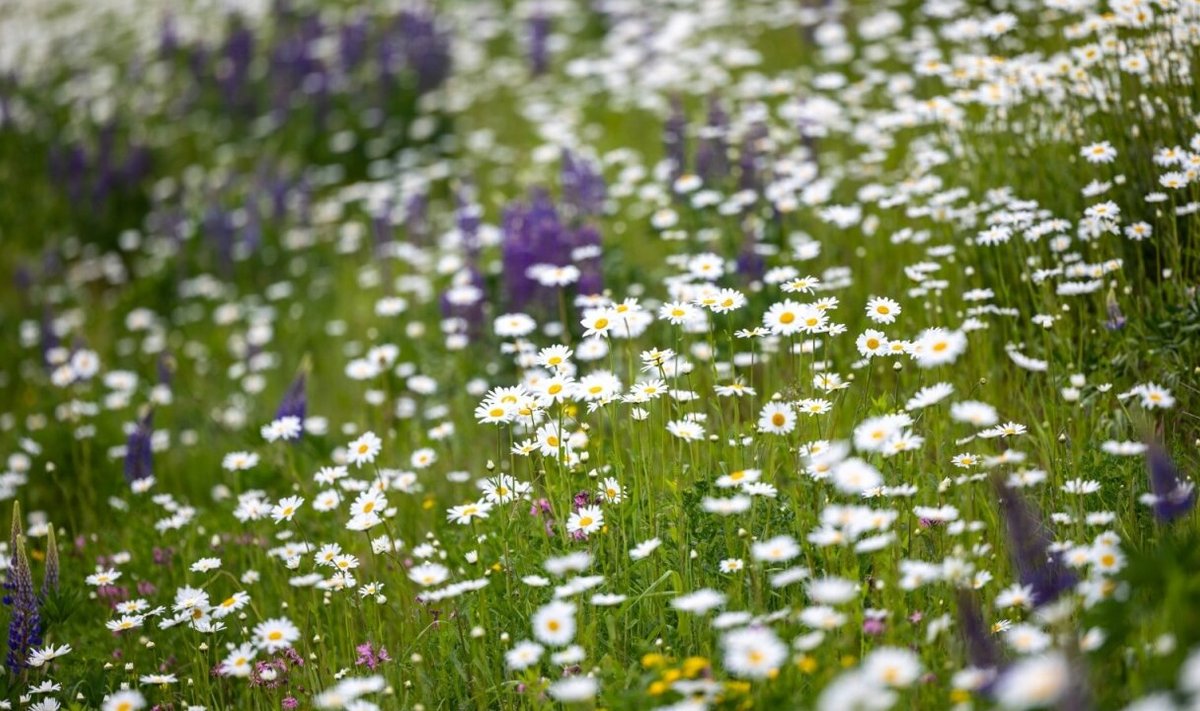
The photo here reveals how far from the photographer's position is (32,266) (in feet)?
A: 24.3

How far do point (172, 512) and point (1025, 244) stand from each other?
335 centimetres

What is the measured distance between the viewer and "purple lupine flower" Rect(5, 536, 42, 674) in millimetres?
2906

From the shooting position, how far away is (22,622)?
296 centimetres

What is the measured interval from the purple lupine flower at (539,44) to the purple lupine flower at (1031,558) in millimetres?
6513

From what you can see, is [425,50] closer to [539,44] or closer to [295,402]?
[539,44]

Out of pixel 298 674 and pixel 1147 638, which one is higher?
pixel 1147 638

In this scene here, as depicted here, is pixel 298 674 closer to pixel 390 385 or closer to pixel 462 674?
pixel 462 674

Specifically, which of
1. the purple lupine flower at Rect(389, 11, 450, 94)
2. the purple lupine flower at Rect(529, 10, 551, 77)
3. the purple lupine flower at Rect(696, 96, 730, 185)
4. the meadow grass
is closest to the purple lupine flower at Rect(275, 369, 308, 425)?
the meadow grass

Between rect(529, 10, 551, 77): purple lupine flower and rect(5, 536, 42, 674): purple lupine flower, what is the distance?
6.26 m

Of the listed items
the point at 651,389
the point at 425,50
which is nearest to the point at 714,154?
the point at 651,389

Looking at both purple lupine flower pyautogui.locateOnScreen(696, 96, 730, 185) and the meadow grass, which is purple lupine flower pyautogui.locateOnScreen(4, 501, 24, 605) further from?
purple lupine flower pyautogui.locateOnScreen(696, 96, 730, 185)

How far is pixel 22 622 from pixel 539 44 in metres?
6.54

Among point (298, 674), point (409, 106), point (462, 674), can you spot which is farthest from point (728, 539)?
point (409, 106)

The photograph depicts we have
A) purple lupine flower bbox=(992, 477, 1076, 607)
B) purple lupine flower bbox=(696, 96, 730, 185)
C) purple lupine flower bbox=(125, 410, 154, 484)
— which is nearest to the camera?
purple lupine flower bbox=(992, 477, 1076, 607)
